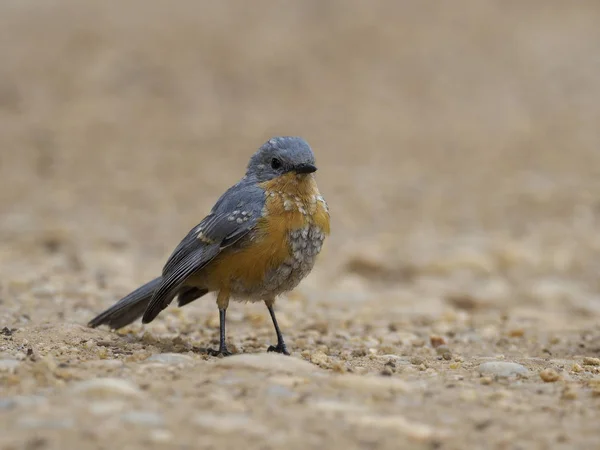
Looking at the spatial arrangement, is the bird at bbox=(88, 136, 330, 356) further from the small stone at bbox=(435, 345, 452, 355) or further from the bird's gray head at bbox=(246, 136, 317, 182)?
the small stone at bbox=(435, 345, 452, 355)

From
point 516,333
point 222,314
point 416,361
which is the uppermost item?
point 516,333

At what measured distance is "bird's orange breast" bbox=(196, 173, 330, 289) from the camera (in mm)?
5578

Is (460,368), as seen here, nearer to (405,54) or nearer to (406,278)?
(406,278)

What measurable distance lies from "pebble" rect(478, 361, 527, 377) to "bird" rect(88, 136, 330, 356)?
1301 millimetres

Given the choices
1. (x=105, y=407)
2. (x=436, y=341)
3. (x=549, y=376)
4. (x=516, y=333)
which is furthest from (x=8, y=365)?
(x=516, y=333)

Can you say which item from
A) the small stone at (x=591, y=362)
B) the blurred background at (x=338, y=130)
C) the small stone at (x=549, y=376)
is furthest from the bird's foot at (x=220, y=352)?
the blurred background at (x=338, y=130)

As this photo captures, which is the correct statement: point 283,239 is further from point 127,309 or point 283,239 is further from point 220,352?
point 127,309

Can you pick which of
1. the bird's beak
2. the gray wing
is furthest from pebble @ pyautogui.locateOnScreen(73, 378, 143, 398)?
the bird's beak

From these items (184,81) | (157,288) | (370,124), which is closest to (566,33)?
(370,124)

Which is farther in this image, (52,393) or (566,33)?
(566,33)

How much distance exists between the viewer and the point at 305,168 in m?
5.70

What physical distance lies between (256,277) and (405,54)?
42.8 feet

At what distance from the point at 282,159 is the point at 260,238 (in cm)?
55

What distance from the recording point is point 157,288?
6.03m
